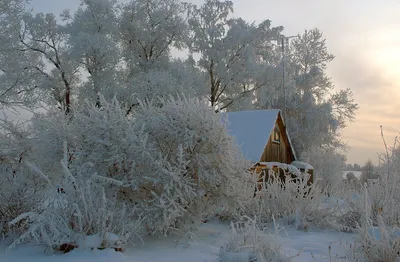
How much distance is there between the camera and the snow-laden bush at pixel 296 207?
27.5 ft

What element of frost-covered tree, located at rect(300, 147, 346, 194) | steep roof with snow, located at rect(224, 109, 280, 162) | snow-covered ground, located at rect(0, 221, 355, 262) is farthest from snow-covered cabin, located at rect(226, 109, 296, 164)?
snow-covered ground, located at rect(0, 221, 355, 262)

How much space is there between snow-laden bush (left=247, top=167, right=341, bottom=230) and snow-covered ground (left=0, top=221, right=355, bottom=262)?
57cm

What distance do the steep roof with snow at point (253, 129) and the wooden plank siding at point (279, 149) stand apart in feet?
2.32

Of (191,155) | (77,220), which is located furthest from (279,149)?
(77,220)

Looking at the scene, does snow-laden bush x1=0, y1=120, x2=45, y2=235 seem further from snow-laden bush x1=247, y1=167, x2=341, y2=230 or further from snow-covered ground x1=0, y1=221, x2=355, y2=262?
snow-laden bush x1=247, y1=167, x2=341, y2=230

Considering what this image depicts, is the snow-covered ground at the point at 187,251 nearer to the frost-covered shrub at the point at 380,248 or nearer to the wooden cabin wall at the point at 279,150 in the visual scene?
the frost-covered shrub at the point at 380,248

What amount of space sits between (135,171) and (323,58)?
1099 inches

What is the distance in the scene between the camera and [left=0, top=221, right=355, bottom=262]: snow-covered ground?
201 inches

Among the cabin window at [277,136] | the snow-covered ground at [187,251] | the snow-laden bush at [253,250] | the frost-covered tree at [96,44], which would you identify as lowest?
the snow-covered ground at [187,251]

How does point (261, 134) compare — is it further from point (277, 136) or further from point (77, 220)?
point (77, 220)

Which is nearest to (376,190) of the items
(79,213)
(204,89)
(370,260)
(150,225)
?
(370,260)

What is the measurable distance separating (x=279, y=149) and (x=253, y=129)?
8.60ft

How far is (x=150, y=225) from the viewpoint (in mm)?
6309

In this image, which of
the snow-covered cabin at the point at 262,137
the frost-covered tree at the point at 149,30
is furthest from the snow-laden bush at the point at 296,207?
the frost-covered tree at the point at 149,30
